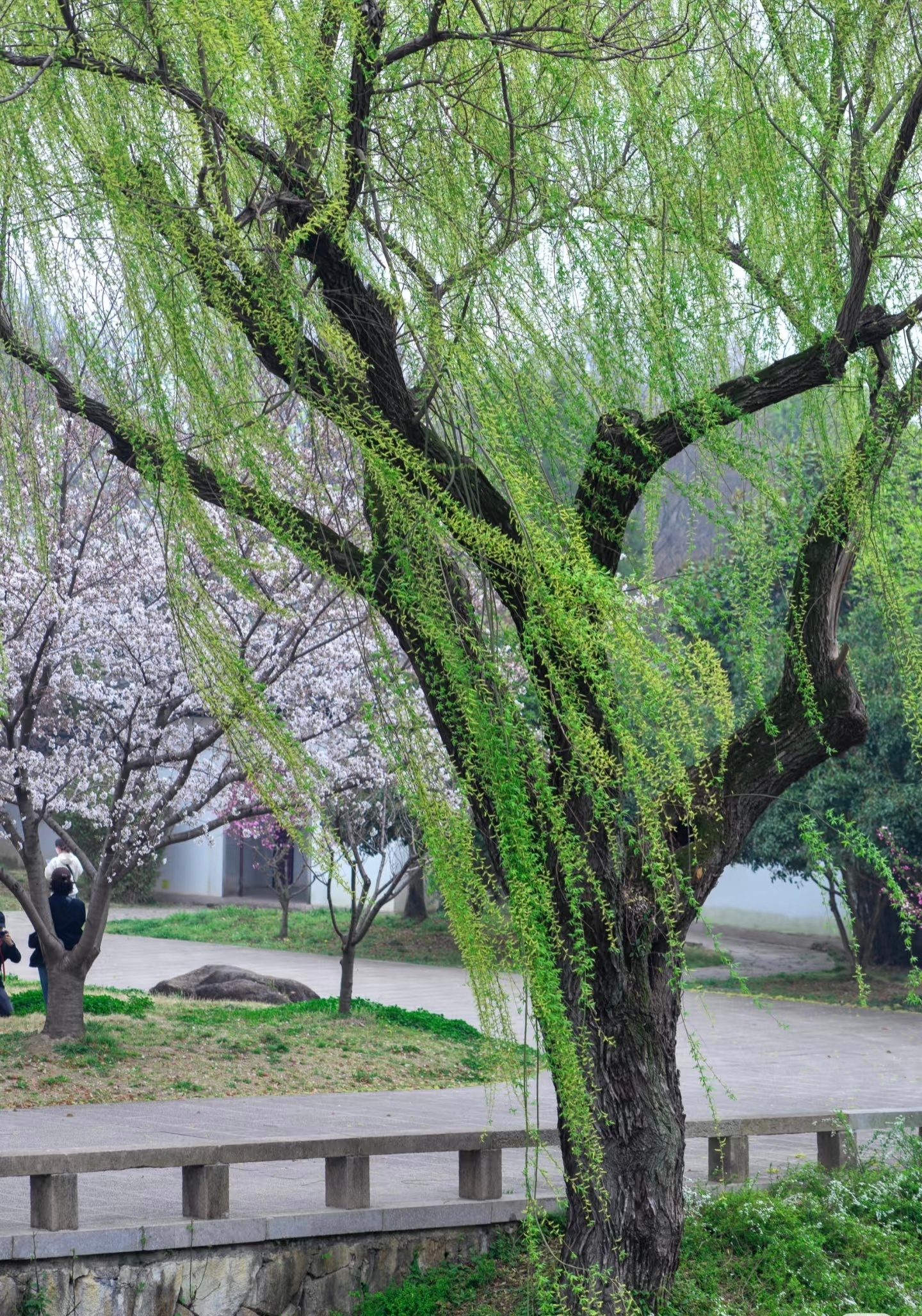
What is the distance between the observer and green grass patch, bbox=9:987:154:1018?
12.1 metres

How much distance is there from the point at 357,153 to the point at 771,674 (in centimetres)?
1361

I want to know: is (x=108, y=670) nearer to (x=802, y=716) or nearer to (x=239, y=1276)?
(x=239, y=1276)

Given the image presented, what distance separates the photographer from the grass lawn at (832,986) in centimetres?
1861

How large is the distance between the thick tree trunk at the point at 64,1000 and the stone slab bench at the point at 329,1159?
4704 mm

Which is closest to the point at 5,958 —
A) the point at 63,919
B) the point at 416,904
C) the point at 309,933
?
the point at 63,919

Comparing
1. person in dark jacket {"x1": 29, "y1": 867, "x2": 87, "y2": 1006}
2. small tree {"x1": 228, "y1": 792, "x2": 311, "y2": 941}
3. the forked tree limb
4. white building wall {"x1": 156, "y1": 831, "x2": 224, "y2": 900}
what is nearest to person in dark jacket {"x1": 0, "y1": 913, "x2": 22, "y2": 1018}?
person in dark jacket {"x1": 29, "y1": 867, "x2": 87, "y2": 1006}

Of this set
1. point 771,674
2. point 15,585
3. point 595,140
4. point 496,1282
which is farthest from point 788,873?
point 595,140

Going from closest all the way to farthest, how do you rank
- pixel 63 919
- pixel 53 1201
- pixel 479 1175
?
pixel 53 1201
pixel 479 1175
pixel 63 919

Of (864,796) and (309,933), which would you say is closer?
(864,796)

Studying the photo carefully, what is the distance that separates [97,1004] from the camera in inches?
477

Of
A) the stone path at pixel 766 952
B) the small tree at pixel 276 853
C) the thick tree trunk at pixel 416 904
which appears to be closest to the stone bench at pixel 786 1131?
the small tree at pixel 276 853

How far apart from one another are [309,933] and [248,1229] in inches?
787

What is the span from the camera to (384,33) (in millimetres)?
5016

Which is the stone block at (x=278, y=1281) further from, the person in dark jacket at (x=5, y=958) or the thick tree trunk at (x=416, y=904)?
the thick tree trunk at (x=416, y=904)
